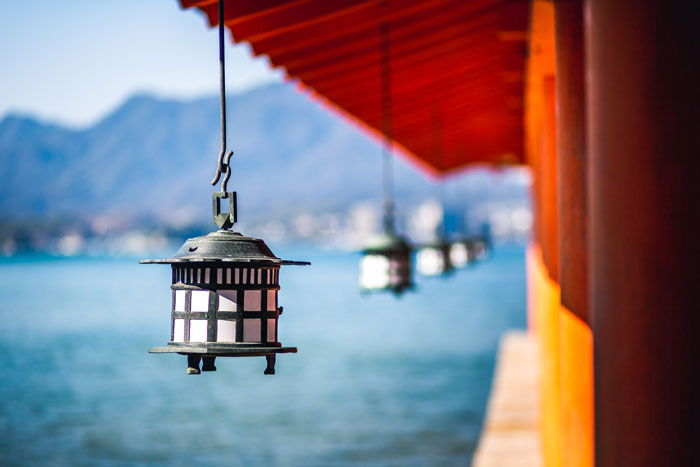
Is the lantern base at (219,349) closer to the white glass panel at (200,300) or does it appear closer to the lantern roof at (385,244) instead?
the white glass panel at (200,300)

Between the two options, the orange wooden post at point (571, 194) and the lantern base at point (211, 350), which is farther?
the orange wooden post at point (571, 194)

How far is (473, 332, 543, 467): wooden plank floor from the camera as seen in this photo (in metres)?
12.6

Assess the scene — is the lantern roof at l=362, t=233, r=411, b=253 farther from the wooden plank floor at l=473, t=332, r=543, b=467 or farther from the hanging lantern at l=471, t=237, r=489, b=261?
the hanging lantern at l=471, t=237, r=489, b=261

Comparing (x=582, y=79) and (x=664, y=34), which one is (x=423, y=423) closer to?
(x=582, y=79)

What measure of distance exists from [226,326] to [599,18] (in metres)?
1.35

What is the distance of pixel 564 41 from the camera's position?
4.63 metres

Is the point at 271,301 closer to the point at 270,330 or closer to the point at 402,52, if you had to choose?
the point at 270,330

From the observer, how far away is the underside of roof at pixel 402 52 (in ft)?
16.6

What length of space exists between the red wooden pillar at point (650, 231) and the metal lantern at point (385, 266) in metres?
4.22

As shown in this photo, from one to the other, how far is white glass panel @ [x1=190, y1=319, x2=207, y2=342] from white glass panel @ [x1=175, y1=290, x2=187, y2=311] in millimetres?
55

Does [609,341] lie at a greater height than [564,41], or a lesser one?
lesser

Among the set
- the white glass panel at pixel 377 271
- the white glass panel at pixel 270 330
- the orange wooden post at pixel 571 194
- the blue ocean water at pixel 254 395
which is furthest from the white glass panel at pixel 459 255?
the blue ocean water at pixel 254 395

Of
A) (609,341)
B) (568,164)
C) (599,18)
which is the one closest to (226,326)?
(609,341)

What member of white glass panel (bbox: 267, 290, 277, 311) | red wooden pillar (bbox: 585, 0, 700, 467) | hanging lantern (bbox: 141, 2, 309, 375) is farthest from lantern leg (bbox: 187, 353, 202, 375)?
red wooden pillar (bbox: 585, 0, 700, 467)
